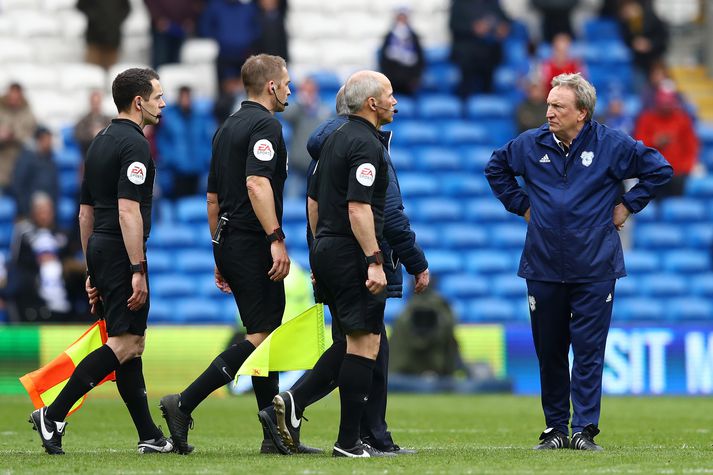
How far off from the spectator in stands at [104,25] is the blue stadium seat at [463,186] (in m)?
5.19

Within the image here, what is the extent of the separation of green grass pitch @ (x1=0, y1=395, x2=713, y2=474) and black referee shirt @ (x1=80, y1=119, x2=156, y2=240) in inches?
57.6

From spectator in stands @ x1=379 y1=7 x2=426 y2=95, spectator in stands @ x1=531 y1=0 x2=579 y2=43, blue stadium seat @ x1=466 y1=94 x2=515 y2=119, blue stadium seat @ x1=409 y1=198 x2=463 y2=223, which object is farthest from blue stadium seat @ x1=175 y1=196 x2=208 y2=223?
spectator in stands @ x1=531 y1=0 x2=579 y2=43

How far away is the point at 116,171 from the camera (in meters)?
9.10

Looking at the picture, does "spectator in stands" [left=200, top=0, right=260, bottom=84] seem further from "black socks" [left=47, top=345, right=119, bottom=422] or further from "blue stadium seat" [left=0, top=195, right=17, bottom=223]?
"black socks" [left=47, top=345, right=119, bottom=422]

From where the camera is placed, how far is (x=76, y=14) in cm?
2252

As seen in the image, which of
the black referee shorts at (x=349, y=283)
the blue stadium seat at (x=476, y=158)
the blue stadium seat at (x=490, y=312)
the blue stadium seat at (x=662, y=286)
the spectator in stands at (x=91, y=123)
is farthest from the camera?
the blue stadium seat at (x=476, y=158)

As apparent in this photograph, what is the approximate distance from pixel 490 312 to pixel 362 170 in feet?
36.5

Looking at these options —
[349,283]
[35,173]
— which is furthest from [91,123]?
[349,283]

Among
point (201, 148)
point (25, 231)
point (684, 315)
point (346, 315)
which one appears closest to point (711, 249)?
point (684, 315)

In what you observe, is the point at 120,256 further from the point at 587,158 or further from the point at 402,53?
the point at 402,53

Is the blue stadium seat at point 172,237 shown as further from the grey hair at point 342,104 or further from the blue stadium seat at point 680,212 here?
the grey hair at point 342,104

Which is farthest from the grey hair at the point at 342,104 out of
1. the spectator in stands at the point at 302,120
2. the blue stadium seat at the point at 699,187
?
the blue stadium seat at the point at 699,187

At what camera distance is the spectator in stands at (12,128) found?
1994cm

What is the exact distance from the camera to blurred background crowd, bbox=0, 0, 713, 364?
63.9 ft
